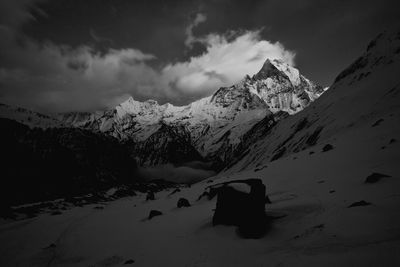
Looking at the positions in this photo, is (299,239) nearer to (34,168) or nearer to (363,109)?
(363,109)

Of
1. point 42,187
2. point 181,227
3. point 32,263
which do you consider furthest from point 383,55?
point 42,187

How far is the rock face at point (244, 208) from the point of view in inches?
480

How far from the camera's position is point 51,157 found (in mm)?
183000

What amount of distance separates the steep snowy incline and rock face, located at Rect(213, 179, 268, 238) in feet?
59.4

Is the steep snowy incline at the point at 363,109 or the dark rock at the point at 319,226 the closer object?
the dark rock at the point at 319,226

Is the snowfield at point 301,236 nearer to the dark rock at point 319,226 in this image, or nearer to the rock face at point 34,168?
the dark rock at point 319,226

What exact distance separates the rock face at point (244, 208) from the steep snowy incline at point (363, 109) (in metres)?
18.1

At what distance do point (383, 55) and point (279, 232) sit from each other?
12033 cm

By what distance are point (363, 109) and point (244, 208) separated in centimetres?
6786

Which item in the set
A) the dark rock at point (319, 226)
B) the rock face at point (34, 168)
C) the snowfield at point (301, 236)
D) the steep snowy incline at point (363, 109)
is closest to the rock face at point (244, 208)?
the snowfield at point (301, 236)

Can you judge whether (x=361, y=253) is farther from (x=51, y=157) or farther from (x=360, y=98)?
(x=51, y=157)

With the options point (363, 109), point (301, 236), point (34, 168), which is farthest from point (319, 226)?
point (34, 168)

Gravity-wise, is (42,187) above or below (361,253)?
above

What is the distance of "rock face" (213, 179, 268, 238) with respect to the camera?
12188mm
